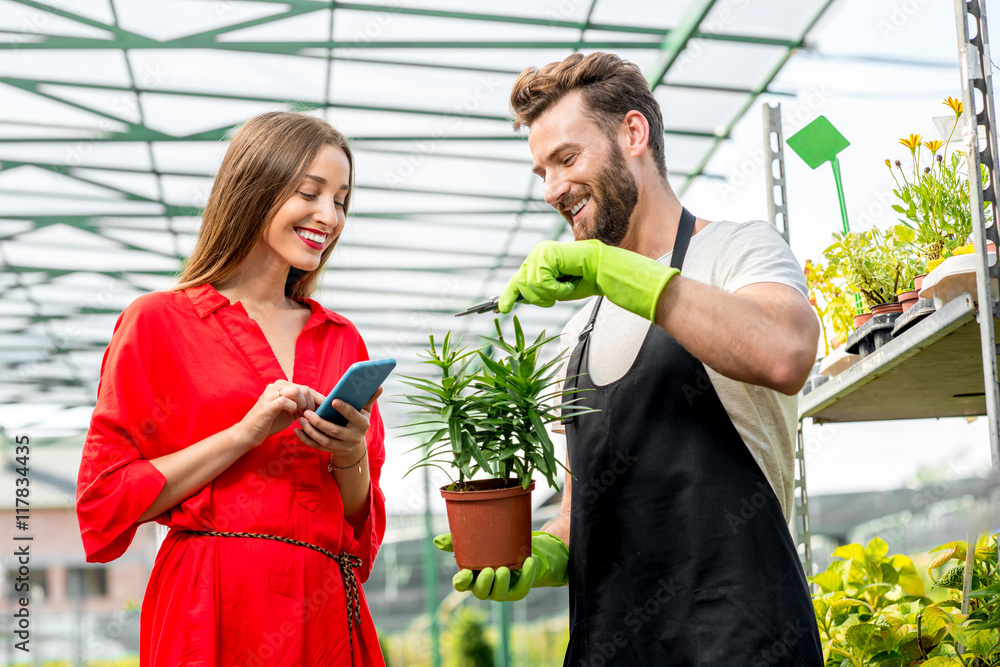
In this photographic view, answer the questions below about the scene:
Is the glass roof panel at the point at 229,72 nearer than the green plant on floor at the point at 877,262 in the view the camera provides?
No

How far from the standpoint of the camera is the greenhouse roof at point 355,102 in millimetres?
5961

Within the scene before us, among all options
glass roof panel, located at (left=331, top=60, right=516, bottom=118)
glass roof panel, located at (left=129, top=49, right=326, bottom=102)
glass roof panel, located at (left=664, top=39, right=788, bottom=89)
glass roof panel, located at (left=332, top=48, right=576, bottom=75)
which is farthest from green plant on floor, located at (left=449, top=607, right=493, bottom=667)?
glass roof panel, located at (left=664, top=39, right=788, bottom=89)

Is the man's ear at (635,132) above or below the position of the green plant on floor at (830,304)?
above

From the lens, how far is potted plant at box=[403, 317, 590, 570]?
1.51m

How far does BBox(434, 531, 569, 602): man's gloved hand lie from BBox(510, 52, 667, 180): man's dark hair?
0.88 m

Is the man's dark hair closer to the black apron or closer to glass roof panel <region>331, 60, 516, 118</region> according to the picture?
the black apron

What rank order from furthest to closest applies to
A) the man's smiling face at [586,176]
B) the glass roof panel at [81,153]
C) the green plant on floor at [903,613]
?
the glass roof panel at [81,153]
the green plant on floor at [903,613]
the man's smiling face at [586,176]

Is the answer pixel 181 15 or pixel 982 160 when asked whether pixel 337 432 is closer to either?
pixel 982 160

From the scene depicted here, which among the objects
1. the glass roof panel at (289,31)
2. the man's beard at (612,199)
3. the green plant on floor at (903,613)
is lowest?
the green plant on floor at (903,613)

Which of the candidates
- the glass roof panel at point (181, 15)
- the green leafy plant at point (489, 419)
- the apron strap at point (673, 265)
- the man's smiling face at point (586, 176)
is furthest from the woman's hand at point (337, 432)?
the glass roof panel at point (181, 15)

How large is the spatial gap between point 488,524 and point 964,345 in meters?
1.14

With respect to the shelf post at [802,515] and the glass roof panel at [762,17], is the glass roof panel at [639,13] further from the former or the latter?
the shelf post at [802,515]

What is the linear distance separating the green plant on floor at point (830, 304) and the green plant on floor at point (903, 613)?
71 centimetres

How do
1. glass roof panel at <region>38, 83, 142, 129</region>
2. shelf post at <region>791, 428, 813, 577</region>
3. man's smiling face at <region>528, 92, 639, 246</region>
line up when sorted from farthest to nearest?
glass roof panel at <region>38, 83, 142, 129</region>, shelf post at <region>791, 428, 813, 577</region>, man's smiling face at <region>528, 92, 639, 246</region>
